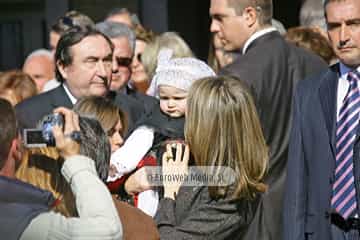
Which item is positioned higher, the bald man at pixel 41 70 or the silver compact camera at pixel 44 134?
the silver compact camera at pixel 44 134

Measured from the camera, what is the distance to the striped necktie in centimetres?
506

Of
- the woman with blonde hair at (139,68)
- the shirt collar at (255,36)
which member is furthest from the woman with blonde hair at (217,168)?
the woman with blonde hair at (139,68)

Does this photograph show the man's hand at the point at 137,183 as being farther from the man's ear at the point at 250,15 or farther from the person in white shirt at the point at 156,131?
the man's ear at the point at 250,15

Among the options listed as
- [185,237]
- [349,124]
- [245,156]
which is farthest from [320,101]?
[185,237]

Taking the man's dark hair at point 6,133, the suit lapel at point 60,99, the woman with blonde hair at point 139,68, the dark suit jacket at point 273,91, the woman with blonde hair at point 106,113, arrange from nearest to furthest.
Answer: the man's dark hair at point 6,133, the woman with blonde hair at point 106,113, the dark suit jacket at point 273,91, the suit lapel at point 60,99, the woman with blonde hair at point 139,68

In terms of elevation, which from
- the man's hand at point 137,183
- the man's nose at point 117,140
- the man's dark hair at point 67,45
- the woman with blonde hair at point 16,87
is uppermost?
the man's dark hair at point 67,45

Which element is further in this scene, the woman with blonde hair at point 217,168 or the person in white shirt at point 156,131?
the person in white shirt at point 156,131

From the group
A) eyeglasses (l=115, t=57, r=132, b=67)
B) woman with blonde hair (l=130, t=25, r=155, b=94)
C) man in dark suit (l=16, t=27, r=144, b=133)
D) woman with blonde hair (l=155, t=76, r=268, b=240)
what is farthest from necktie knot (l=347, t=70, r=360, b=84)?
woman with blonde hair (l=130, t=25, r=155, b=94)

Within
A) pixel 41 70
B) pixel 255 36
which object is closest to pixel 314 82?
pixel 255 36

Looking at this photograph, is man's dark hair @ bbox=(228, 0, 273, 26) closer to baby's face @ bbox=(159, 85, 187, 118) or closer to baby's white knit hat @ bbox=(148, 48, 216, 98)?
baby's white knit hat @ bbox=(148, 48, 216, 98)

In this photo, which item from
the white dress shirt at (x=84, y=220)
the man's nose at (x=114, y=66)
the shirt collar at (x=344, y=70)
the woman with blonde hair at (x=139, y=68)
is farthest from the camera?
the woman with blonde hair at (x=139, y=68)

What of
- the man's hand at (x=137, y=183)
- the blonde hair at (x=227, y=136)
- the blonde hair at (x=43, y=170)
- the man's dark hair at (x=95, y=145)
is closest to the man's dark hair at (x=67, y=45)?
the man's hand at (x=137, y=183)

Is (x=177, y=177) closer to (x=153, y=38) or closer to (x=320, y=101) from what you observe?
(x=320, y=101)

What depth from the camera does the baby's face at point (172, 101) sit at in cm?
558
